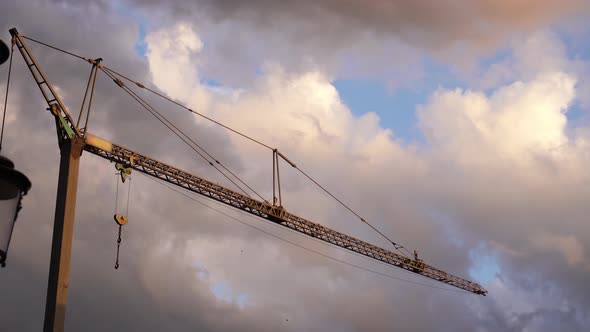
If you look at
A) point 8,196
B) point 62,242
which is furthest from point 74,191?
point 8,196

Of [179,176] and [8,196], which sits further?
[179,176]

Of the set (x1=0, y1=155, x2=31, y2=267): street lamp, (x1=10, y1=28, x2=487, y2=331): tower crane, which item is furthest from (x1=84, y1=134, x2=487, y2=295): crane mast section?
(x1=0, y1=155, x2=31, y2=267): street lamp

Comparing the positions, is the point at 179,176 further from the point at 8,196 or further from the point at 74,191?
the point at 8,196

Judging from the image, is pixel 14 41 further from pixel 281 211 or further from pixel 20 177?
pixel 20 177

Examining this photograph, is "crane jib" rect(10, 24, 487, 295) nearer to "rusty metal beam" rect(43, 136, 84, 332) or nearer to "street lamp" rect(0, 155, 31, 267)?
"rusty metal beam" rect(43, 136, 84, 332)

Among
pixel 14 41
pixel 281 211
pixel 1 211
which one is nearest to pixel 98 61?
pixel 14 41

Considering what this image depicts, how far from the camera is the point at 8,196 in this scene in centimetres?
925

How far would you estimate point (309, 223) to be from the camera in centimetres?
11300

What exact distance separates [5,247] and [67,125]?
7973 centimetres

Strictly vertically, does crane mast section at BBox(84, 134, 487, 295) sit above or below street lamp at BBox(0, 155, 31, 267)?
above

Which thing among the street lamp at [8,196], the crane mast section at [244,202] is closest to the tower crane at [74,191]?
the crane mast section at [244,202]

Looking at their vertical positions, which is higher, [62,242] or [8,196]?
[62,242]

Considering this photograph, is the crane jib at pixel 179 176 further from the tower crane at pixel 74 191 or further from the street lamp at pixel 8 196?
the street lamp at pixel 8 196

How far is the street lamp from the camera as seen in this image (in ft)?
29.6
